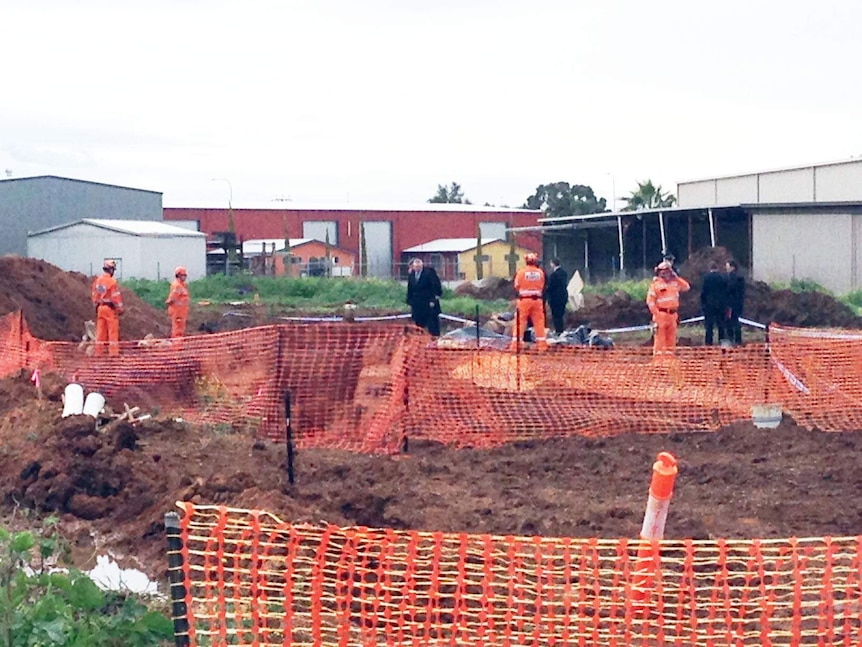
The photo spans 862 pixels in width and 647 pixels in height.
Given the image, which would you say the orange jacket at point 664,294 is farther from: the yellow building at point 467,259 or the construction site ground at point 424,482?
the yellow building at point 467,259

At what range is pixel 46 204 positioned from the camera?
54969 millimetres

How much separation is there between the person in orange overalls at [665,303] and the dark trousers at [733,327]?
3.09 metres

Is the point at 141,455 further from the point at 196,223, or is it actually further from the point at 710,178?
the point at 196,223

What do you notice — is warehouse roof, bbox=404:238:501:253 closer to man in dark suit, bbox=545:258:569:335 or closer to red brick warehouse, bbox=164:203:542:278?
red brick warehouse, bbox=164:203:542:278

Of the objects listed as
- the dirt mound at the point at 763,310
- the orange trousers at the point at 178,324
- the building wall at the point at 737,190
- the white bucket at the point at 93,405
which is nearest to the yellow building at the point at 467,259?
the building wall at the point at 737,190

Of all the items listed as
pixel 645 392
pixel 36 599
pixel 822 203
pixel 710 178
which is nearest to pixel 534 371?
pixel 645 392

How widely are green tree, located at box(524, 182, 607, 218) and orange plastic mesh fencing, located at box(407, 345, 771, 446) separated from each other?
71834 millimetres

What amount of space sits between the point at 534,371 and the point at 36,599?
9.32 meters

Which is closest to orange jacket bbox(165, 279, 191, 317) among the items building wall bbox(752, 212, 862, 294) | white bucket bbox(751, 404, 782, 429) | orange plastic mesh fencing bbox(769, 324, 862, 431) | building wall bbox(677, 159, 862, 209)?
orange plastic mesh fencing bbox(769, 324, 862, 431)

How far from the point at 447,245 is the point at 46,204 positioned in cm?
2383

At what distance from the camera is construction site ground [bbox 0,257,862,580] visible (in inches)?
348

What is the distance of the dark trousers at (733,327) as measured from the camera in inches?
823

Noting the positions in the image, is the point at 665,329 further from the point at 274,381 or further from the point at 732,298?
the point at 274,381

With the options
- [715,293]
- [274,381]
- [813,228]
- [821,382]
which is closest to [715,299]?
[715,293]
